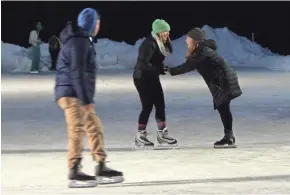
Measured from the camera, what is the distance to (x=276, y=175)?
6910mm

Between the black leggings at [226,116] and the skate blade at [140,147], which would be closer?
the skate blade at [140,147]

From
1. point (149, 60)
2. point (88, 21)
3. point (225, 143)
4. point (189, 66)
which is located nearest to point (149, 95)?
point (149, 60)

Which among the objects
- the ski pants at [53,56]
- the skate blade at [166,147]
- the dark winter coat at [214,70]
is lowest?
the ski pants at [53,56]

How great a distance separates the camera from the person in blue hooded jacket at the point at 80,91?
20.8ft

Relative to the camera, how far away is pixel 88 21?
256 inches

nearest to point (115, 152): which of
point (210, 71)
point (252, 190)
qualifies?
point (210, 71)

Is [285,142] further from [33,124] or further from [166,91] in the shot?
[166,91]

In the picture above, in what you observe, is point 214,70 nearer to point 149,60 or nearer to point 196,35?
point 196,35

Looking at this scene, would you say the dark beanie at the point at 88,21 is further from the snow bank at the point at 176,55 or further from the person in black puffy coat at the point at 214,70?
the snow bank at the point at 176,55

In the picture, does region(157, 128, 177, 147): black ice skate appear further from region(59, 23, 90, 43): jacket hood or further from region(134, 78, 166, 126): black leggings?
region(59, 23, 90, 43): jacket hood

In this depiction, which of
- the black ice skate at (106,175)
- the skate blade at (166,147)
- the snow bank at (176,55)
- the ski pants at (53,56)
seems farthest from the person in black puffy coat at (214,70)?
the ski pants at (53,56)

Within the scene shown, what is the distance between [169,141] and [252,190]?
2.73 m

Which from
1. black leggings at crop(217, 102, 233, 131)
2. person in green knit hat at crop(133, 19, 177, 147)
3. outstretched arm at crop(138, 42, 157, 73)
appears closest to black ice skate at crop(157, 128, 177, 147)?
person in green knit hat at crop(133, 19, 177, 147)

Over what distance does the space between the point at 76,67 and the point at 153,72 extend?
92.7 inches
